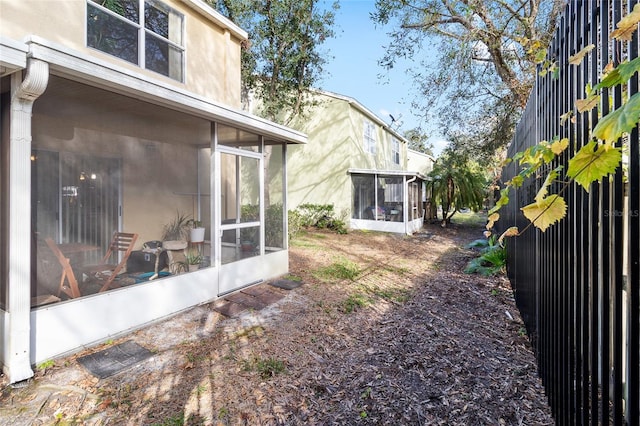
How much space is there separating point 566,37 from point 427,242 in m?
11.5

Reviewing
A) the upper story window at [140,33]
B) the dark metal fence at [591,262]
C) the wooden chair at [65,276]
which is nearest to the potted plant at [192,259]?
the wooden chair at [65,276]

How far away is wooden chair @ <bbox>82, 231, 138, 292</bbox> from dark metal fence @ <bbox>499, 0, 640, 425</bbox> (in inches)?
191

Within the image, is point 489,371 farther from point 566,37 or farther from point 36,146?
point 36,146

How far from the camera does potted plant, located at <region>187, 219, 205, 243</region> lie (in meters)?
5.87

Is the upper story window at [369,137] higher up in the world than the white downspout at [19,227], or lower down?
higher up

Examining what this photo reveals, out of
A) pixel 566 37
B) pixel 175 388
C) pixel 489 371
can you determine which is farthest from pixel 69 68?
pixel 489 371

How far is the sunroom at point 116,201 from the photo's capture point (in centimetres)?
336

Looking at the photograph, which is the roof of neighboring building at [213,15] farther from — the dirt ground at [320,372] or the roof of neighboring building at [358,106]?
the dirt ground at [320,372]

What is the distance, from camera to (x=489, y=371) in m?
3.44

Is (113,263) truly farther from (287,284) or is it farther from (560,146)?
(560,146)

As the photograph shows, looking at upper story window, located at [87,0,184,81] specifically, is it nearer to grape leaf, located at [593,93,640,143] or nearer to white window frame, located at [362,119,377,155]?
grape leaf, located at [593,93,640,143]

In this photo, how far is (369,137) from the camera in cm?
1858

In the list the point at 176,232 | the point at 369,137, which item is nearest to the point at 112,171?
the point at 176,232

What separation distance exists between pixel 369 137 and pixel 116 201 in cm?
1481
